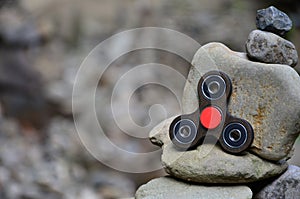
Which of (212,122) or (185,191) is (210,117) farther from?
(185,191)

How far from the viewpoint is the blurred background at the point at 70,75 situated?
21.3 feet

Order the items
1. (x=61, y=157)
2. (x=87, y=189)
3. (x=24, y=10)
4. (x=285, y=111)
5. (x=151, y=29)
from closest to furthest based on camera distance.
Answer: (x=285, y=111) < (x=87, y=189) < (x=61, y=157) < (x=151, y=29) < (x=24, y=10)

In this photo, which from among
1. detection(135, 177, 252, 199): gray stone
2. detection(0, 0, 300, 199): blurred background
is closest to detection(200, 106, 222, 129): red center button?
detection(135, 177, 252, 199): gray stone

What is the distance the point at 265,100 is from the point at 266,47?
221 mm

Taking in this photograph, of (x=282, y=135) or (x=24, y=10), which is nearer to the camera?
(x=282, y=135)

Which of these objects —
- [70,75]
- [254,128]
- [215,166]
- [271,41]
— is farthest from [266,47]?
[70,75]

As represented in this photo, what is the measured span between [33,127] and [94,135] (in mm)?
1043

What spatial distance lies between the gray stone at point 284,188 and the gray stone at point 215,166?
0.04 meters

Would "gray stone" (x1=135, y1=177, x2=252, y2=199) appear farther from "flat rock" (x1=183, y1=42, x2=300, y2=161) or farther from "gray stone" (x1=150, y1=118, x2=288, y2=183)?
"flat rock" (x1=183, y1=42, x2=300, y2=161)

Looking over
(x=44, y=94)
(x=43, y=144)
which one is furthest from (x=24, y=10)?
(x=43, y=144)

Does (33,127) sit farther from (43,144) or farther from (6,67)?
(6,67)

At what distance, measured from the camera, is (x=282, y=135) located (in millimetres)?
1920

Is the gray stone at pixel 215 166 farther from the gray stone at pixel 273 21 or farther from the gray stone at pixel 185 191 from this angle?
the gray stone at pixel 273 21

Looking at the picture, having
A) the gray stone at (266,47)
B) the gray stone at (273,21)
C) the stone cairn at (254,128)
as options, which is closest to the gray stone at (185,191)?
the stone cairn at (254,128)
